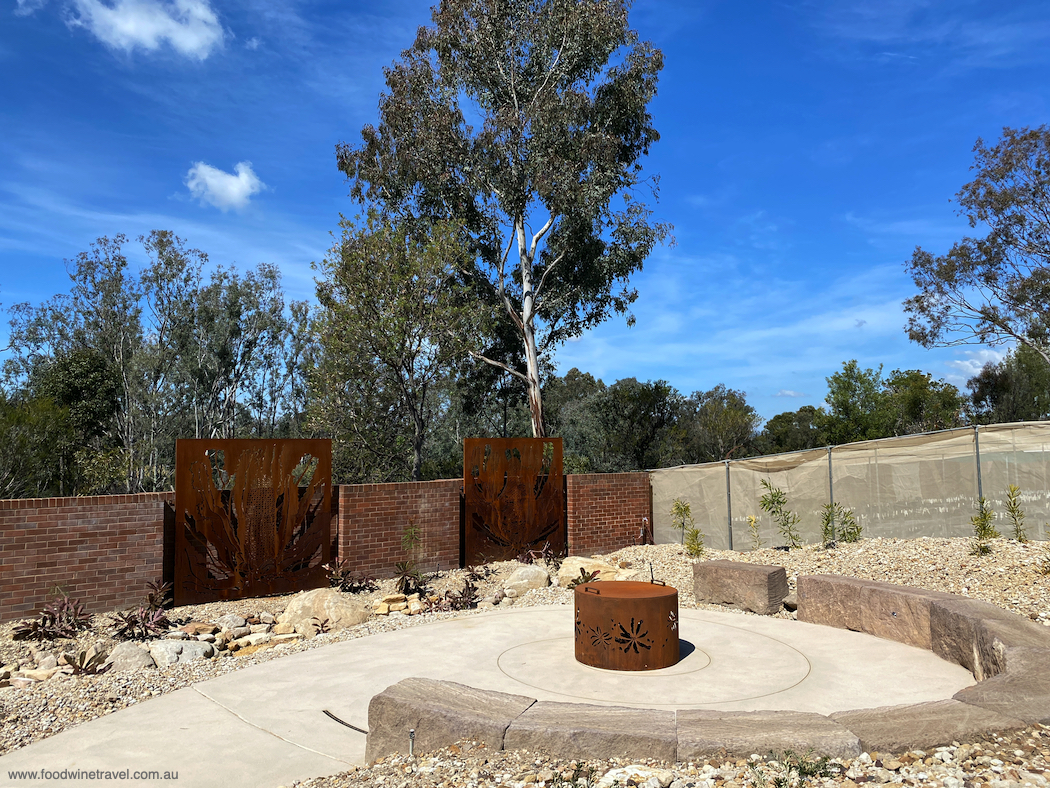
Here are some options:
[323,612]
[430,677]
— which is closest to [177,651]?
[323,612]

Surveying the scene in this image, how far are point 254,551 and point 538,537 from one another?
575 centimetres

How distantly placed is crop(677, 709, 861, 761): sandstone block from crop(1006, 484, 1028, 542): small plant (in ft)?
26.4

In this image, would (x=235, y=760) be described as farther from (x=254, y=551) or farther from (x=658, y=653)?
(x=254, y=551)

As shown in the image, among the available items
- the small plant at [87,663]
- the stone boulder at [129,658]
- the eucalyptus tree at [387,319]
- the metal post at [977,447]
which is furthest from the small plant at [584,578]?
the eucalyptus tree at [387,319]

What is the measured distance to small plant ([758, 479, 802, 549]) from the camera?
505 inches

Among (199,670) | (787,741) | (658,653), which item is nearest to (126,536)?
(199,670)

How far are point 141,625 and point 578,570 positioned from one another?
6.55 metres

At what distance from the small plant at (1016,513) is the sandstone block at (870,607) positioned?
3399mm

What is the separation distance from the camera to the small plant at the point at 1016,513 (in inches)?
397

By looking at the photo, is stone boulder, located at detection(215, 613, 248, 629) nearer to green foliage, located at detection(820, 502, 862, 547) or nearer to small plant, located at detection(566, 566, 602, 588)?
small plant, located at detection(566, 566, 602, 588)

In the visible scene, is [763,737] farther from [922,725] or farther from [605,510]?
[605,510]

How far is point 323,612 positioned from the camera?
9.00 m

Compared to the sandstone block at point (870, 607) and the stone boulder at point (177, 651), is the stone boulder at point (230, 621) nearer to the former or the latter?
the stone boulder at point (177, 651)

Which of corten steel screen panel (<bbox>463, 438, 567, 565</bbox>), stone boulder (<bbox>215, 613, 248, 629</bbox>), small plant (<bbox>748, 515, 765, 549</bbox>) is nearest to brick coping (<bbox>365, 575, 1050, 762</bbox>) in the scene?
stone boulder (<bbox>215, 613, 248, 629</bbox>)
